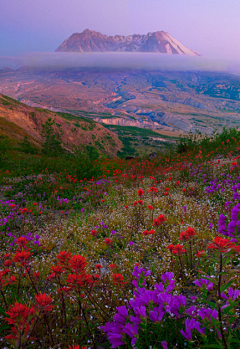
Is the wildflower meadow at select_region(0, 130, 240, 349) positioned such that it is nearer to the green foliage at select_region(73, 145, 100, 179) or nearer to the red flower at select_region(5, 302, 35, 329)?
the red flower at select_region(5, 302, 35, 329)

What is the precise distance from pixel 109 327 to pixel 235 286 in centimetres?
189

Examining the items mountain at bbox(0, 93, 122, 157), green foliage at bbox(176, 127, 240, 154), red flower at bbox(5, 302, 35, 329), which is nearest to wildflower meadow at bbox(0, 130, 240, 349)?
red flower at bbox(5, 302, 35, 329)

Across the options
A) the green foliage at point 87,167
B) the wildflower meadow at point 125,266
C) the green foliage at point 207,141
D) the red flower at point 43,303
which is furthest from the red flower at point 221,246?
the green foliage at point 207,141

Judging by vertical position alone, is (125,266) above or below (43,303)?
below

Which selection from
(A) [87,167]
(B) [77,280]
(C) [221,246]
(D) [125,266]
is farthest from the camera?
→ (A) [87,167]

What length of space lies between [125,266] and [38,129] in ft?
239

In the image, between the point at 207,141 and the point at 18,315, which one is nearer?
the point at 18,315

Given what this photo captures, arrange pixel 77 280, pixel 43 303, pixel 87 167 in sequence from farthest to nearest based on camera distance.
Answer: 1. pixel 87 167
2. pixel 77 280
3. pixel 43 303

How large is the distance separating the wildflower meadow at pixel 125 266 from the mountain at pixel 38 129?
91.6 feet

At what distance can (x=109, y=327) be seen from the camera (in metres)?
1.41

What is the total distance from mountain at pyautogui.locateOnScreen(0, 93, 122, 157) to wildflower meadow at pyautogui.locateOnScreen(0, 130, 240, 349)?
91.6 feet

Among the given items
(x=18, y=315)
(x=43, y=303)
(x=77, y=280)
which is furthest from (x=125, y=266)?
(x=18, y=315)

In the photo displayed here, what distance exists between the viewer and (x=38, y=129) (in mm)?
68562

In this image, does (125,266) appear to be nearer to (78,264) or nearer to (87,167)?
(78,264)
